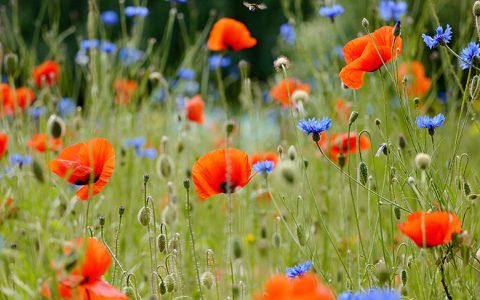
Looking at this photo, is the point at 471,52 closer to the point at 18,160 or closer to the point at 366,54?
the point at 366,54

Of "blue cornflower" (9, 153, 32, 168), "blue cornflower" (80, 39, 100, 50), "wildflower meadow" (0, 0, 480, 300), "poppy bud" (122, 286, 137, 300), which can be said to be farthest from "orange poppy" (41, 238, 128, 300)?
"blue cornflower" (80, 39, 100, 50)

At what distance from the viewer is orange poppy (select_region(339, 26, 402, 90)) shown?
1.42 meters

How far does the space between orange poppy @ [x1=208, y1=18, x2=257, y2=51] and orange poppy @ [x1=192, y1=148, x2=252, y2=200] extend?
84cm

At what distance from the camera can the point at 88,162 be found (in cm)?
133

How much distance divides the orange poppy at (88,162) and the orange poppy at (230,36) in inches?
34.0

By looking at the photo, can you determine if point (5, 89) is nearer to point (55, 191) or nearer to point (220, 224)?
point (55, 191)

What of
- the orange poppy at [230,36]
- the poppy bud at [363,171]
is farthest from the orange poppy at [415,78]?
the poppy bud at [363,171]

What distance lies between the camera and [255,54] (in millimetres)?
10195

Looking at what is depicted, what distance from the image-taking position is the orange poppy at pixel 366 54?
142 centimetres

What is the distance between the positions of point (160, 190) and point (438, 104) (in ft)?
5.37

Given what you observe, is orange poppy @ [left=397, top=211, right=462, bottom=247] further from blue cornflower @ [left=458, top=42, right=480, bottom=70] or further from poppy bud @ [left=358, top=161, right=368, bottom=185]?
blue cornflower @ [left=458, top=42, right=480, bottom=70]

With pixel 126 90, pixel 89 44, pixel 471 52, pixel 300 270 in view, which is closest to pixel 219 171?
pixel 300 270

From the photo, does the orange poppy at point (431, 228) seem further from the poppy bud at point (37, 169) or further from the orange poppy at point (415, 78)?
the orange poppy at point (415, 78)

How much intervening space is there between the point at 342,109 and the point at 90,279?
169 cm
